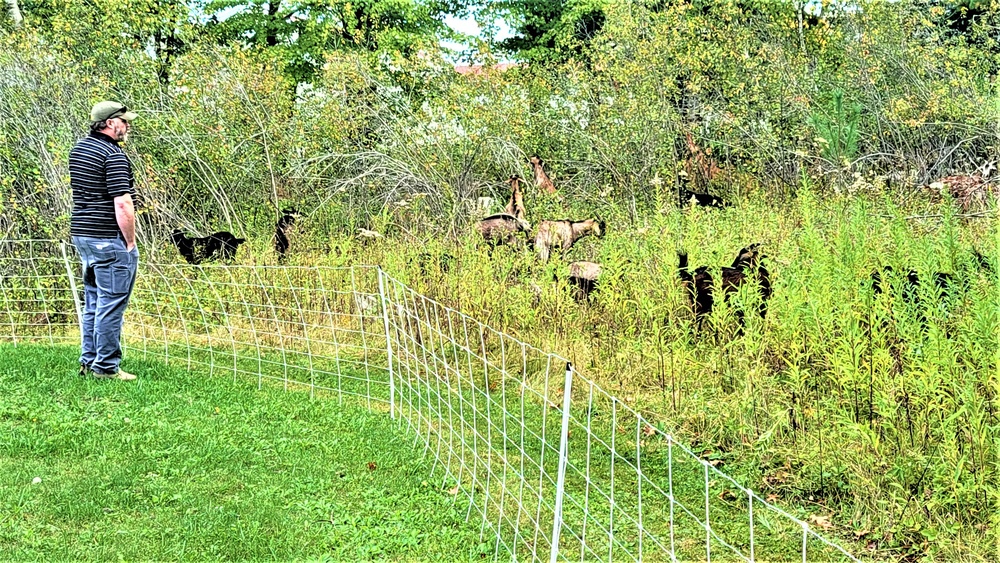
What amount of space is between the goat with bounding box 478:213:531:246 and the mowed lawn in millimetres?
2421

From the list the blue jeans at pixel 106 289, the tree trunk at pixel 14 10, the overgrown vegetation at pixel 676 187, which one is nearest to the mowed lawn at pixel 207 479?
the blue jeans at pixel 106 289

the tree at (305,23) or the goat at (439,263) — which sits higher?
the tree at (305,23)

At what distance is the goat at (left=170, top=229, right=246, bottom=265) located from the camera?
8.90 m

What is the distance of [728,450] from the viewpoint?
4.40 m

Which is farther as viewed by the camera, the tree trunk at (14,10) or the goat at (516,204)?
the tree trunk at (14,10)

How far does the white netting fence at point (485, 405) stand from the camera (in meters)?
3.44

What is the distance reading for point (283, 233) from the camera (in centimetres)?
884

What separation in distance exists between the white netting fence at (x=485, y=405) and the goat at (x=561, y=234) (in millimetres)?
856

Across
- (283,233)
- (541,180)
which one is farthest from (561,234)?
(283,233)

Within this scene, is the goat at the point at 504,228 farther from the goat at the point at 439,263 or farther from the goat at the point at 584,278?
the goat at the point at 584,278

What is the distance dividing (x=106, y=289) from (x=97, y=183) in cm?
66

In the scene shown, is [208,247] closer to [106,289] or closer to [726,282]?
[106,289]

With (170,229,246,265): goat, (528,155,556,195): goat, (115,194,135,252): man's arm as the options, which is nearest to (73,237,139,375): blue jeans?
(115,194,135,252): man's arm

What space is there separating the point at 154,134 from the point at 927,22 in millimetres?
10399
